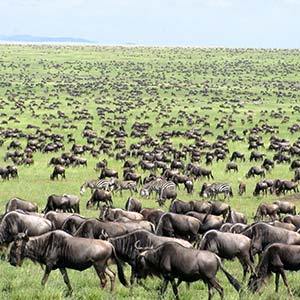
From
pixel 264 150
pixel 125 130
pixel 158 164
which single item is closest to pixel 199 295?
pixel 158 164

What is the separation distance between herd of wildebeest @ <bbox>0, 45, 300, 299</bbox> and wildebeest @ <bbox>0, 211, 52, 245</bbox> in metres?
0.03

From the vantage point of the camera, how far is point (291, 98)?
81812 millimetres

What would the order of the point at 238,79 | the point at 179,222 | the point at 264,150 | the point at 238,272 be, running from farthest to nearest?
the point at 238,79 → the point at 264,150 → the point at 179,222 → the point at 238,272

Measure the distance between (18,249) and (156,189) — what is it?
50.0 feet

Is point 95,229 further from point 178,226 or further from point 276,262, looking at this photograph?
point 276,262

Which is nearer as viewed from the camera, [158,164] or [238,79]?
[158,164]

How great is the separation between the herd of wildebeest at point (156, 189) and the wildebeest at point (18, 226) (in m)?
0.03

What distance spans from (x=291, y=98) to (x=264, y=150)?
1615 inches

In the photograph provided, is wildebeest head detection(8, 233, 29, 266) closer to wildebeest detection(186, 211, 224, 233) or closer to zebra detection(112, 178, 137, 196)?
wildebeest detection(186, 211, 224, 233)

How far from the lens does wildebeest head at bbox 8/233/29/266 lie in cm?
1239

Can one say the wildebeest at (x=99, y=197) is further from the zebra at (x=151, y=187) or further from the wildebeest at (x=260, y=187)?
the wildebeest at (x=260, y=187)

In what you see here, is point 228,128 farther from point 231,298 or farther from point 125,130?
point 231,298

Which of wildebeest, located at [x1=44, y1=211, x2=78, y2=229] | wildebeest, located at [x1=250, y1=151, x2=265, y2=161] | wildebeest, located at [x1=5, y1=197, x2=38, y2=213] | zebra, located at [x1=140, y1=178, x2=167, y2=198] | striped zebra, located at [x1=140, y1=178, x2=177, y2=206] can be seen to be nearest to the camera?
wildebeest, located at [x1=44, y1=211, x2=78, y2=229]

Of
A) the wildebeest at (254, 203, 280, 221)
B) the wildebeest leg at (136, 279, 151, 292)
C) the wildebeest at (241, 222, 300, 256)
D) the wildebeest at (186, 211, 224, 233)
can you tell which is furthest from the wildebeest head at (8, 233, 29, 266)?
the wildebeest at (254, 203, 280, 221)
